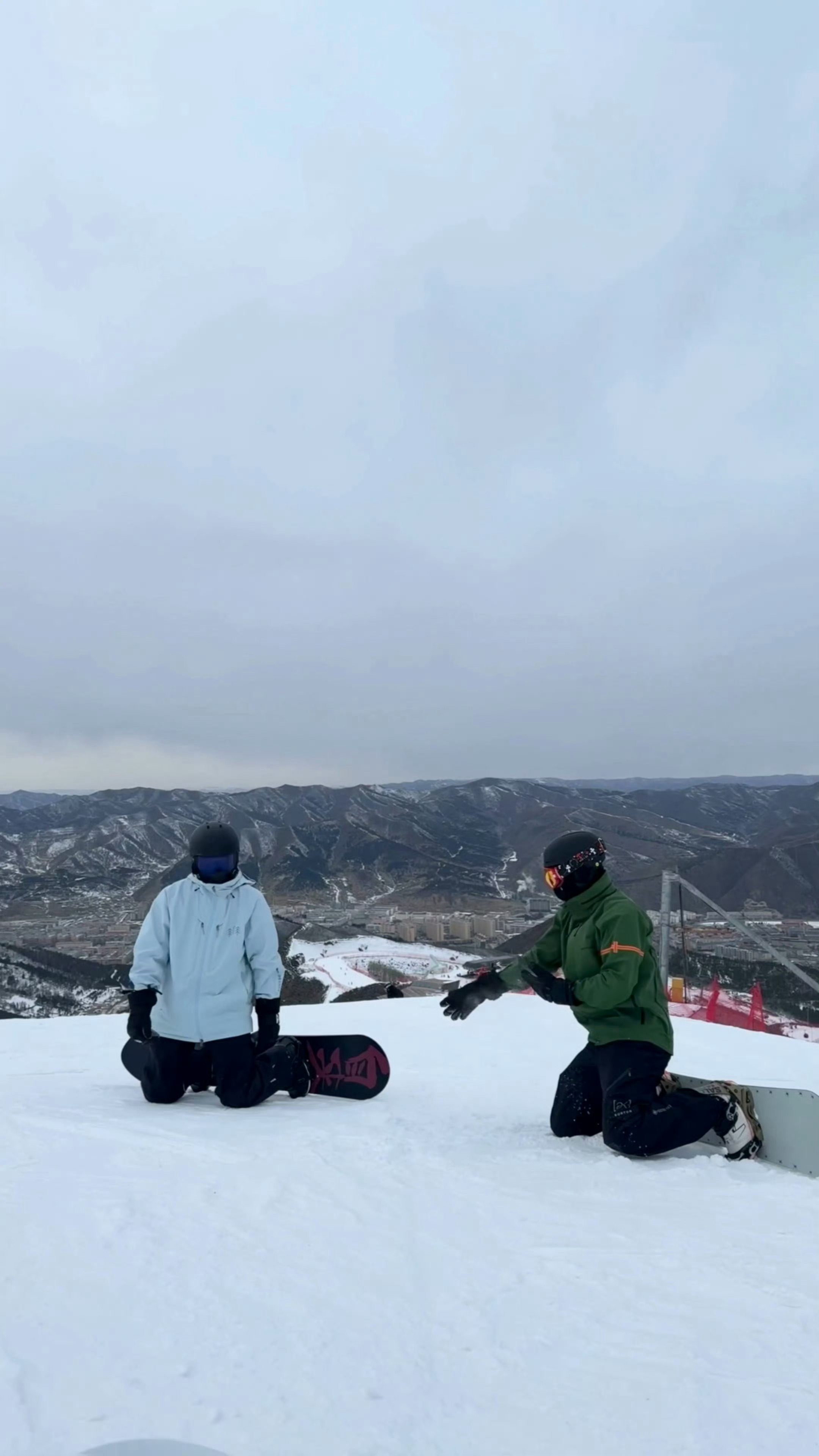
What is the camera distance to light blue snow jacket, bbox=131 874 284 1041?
433 centimetres

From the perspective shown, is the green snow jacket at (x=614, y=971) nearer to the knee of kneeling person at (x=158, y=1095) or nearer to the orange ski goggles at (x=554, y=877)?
the orange ski goggles at (x=554, y=877)

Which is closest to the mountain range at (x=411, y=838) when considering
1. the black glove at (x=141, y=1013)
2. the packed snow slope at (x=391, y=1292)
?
the black glove at (x=141, y=1013)

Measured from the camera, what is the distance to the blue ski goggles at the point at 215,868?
14.9ft

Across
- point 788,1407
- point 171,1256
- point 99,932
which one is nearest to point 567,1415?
point 788,1407

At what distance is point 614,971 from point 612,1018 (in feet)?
0.89

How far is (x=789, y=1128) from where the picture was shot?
11.2 feet

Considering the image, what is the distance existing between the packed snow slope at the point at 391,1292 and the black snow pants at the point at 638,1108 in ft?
0.34

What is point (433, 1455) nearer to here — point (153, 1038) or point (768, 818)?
point (153, 1038)

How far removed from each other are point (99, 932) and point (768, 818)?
32.8 m

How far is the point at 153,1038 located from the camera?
172 inches

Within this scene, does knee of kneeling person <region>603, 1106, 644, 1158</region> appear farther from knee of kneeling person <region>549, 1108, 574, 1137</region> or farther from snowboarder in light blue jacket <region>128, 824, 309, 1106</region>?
snowboarder in light blue jacket <region>128, 824, 309, 1106</region>

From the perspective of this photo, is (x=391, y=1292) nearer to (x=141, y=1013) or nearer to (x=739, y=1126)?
(x=739, y=1126)

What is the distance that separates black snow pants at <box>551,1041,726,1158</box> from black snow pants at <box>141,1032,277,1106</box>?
159 centimetres

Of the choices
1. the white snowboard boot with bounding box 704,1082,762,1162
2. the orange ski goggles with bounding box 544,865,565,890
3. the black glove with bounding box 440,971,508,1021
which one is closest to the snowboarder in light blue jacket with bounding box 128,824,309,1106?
the black glove with bounding box 440,971,508,1021
